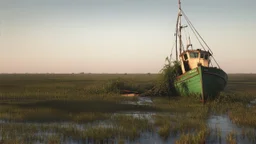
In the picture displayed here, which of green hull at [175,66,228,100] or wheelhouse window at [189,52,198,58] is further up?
wheelhouse window at [189,52,198,58]

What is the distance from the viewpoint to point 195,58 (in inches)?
1099

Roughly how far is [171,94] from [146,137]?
834 inches

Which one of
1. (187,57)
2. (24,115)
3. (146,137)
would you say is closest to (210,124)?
(146,137)

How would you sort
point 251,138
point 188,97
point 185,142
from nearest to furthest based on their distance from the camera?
point 185,142 → point 251,138 → point 188,97

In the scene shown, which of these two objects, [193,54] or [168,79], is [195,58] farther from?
[168,79]

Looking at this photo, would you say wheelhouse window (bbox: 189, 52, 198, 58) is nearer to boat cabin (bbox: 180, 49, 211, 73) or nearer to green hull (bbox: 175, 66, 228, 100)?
boat cabin (bbox: 180, 49, 211, 73)

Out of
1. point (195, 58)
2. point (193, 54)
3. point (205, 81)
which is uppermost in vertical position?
point (193, 54)

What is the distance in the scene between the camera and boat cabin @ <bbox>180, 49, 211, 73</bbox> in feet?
89.9

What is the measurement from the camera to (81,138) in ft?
37.0

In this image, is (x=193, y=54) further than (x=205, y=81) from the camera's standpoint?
Yes

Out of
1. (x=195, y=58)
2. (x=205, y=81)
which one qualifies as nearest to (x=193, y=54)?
(x=195, y=58)

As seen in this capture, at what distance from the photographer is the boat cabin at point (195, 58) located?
2739cm

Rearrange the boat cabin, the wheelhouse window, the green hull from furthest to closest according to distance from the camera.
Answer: the wheelhouse window < the boat cabin < the green hull

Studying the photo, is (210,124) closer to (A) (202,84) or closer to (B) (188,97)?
(A) (202,84)
